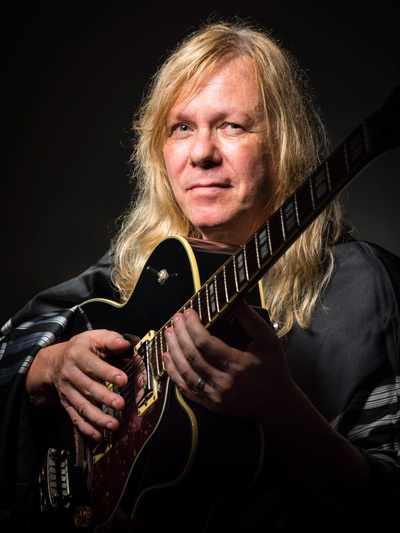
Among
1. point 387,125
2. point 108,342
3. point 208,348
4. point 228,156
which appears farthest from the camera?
point 228,156

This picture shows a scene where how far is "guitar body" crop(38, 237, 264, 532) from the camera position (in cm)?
91

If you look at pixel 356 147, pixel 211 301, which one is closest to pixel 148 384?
pixel 211 301

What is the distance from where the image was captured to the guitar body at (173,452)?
35.7 inches

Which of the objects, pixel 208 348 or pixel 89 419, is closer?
pixel 208 348

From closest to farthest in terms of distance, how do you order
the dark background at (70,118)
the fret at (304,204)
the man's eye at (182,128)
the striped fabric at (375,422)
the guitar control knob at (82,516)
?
the fret at (304,204), the striped fabric at (375,422), the guitar control knob at (82,516), the man's eye at (182,128), the dark background at (70,118)

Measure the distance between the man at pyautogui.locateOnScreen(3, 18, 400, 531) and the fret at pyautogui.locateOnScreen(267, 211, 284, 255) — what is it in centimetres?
13

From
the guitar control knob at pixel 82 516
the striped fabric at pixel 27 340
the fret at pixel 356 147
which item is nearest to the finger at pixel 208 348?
the fret at pixel 356 147

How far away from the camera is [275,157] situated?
4.18ft

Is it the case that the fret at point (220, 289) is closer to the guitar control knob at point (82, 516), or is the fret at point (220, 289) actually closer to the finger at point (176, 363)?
the finger at point (176, 363)

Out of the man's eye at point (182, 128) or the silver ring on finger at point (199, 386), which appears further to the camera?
the man's eye at point (182, 128)

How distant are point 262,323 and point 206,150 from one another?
1.61 feet

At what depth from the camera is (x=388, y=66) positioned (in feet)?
4.60

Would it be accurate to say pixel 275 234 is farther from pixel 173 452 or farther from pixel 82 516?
pixel 82 516

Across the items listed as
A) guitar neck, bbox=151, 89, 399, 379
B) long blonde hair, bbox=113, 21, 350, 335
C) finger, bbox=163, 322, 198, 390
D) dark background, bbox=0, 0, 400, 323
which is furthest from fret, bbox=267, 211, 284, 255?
dark background, bbox=0, 0, 400, 323
